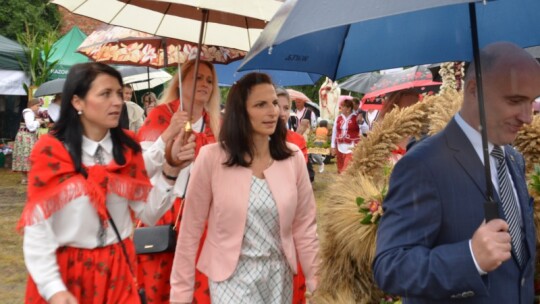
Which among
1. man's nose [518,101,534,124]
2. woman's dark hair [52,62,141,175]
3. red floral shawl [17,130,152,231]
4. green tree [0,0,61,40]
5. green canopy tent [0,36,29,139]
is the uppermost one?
green tree [0,0,61,40]

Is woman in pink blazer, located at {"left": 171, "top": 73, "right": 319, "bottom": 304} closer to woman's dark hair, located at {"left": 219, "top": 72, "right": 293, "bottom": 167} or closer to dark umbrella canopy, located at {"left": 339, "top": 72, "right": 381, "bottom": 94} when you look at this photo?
woman's dark hair, located at {"left": 219, "top": 72, "right": 293, "bottom": 167}

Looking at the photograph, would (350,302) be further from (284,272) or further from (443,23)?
(443,23)

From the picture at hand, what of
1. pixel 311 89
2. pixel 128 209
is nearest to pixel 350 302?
pixel 128 209

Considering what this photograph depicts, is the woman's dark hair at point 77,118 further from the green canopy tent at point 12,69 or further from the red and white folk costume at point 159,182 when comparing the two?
the green canopy tent at point 12,69


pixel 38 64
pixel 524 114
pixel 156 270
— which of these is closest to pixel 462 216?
pixel 524 114

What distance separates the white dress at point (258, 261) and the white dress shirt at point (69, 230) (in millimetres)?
537

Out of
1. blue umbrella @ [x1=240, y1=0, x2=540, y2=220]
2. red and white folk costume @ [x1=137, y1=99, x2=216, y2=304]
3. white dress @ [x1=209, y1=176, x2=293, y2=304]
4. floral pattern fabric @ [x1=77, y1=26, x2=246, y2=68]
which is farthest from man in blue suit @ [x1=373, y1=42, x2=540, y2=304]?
floral pattern fabric @ [x1=77, y1=26, x2=246, y2=68]

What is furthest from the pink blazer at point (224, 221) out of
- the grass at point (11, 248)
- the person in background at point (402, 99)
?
the grass at point (11, 248)

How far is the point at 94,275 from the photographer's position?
3.48 meters

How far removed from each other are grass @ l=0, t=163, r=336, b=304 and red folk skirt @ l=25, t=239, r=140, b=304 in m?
1.01

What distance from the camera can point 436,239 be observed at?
2.31 m

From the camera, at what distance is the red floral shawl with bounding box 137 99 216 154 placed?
4816 millimetres

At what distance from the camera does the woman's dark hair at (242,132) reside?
3.95 m

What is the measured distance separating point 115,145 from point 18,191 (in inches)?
443
